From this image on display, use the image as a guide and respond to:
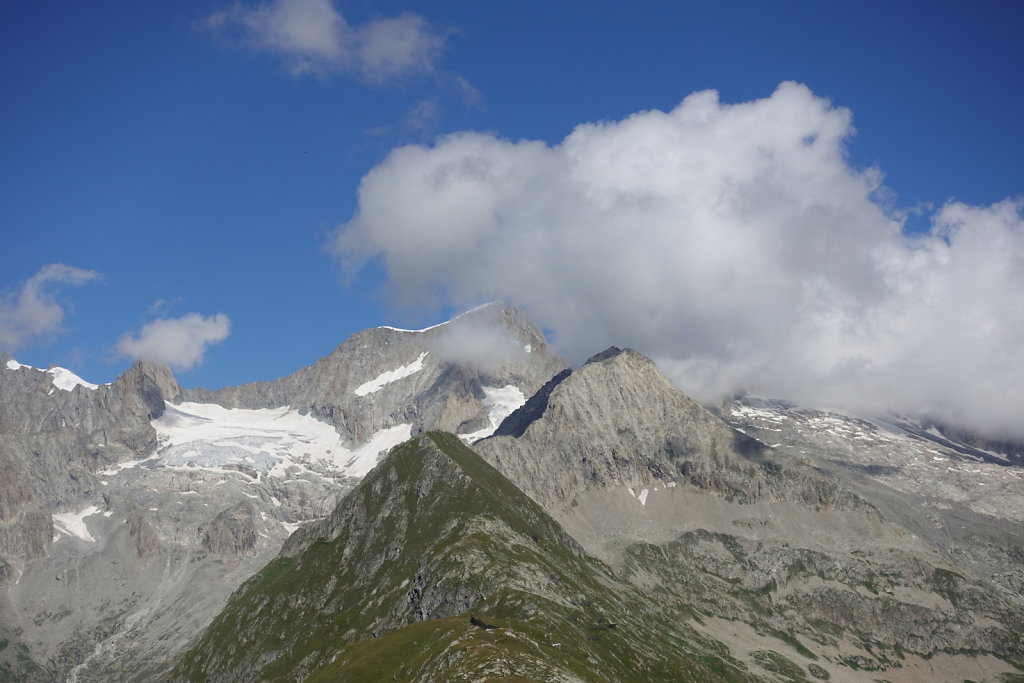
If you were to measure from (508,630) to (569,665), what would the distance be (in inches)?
598

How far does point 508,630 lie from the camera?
197 metres

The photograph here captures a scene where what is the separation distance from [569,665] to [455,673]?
3418 centimetres

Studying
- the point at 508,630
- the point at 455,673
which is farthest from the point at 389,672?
the point at 455,673

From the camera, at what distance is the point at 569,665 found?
188 metres

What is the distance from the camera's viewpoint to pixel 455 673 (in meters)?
162

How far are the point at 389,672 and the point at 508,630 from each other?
25786mm

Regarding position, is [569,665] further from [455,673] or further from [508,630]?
[455,673]

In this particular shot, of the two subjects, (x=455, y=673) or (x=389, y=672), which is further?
(x=389, y=672)

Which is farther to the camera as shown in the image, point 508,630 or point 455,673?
point 508,630

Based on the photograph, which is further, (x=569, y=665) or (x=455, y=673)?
(x=569, y=665)

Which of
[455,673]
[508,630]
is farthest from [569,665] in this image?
[455,673]

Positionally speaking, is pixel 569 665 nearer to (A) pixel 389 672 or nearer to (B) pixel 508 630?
(B) pixel 508 630

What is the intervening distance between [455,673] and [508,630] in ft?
119
